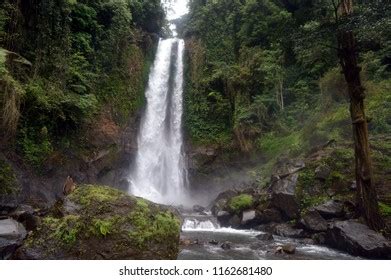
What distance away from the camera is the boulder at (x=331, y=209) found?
389 inches

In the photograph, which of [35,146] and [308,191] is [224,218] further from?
[35,146]

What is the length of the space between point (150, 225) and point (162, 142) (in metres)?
16.0

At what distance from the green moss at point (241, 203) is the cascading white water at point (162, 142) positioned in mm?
6523

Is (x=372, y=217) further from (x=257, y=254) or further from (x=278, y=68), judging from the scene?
(x=278, y=68)

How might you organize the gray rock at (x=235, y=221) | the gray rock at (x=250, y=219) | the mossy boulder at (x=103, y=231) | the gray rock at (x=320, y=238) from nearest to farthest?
1. the mossy boulder at (x=103, y=231)
2. the gray rock at (x=320, y=238)
3. the gray rock at (x=250, y=219)
4. the gray rock at (x=235, y=221)

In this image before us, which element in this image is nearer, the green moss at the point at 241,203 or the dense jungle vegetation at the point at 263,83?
the green moss at the point at 241,203

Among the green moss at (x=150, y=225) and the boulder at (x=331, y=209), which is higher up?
the green moss at (x=150, y=225)

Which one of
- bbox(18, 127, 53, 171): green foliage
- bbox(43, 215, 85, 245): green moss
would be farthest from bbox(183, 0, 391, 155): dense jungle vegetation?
bbox(43, 215, 85, 245): green moss

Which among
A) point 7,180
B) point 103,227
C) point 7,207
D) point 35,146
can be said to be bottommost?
point 7,207

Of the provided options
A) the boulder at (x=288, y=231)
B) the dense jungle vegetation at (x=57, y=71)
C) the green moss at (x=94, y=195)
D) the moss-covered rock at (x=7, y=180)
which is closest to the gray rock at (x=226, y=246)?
the boulder at (x=288, y=231)

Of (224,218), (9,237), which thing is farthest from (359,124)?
(9,237)

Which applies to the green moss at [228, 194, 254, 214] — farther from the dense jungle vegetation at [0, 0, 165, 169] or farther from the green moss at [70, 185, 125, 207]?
the green moss at [70, 185, 125, 207]

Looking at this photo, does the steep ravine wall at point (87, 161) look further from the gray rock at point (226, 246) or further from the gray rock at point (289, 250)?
the gray rock at point (289, 250)

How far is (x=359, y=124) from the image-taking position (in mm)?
8391
